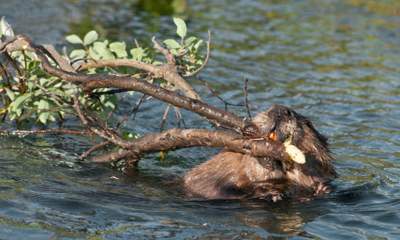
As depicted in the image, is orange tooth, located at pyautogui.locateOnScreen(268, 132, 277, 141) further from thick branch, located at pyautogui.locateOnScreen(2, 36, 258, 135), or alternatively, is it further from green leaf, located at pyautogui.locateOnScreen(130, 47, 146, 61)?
green leaf, located at pyautogui.locateOnScreen(130, 47, 146, 61)

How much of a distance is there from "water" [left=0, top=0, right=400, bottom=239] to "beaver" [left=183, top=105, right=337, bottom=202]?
0.36 ft

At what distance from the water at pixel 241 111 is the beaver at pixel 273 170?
11 centimetres

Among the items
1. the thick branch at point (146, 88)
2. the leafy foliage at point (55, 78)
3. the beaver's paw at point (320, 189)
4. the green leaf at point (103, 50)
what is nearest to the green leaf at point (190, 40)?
the leafy foliage at point (55, 78)

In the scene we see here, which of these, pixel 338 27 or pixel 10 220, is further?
pixel 338 27

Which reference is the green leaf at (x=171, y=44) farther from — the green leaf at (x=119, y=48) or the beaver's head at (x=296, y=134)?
the beaver's head at (x=296, y=134)

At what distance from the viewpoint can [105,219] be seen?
5.03m

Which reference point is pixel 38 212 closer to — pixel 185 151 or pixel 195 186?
pixel 195 186

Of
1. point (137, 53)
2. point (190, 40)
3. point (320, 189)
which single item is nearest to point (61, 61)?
point (137, 53)

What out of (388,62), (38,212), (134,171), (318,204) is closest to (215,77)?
(388,62)

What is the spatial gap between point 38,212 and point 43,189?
19.7 inches

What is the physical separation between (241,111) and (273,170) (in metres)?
3.19

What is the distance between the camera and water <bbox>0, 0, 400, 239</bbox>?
16.6 ft

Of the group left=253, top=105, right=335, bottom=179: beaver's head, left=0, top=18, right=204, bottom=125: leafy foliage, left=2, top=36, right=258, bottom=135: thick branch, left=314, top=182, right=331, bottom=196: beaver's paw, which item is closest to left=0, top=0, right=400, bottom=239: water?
left=314, top=182, right=331, bottom=196: beaver's paw

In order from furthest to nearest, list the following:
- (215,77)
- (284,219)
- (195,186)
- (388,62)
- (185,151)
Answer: (388,62) → (215,77) → (185,151) → (195,186) → (284,219)
